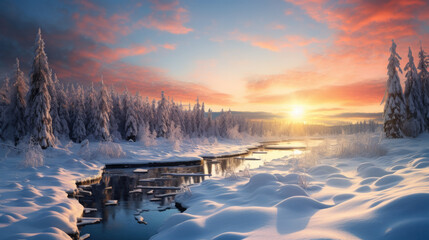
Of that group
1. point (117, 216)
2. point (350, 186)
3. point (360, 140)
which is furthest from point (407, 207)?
point (360, 140)

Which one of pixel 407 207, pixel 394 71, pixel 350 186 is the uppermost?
pixel 394 71

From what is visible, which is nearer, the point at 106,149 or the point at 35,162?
the point at 35,162

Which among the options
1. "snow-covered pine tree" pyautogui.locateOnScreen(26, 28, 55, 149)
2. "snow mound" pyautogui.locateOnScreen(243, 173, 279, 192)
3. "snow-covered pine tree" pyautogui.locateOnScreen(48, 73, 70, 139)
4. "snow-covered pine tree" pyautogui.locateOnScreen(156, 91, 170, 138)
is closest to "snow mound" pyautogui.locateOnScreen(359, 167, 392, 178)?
A: "snow mound" pyautogui.locateOnScreen(243, 173, 279, 192)

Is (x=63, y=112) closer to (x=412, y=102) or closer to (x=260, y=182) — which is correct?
(x=260, y=182)

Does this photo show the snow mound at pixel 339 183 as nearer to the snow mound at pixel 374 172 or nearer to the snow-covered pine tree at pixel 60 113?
the snow mound at pixel 374 172

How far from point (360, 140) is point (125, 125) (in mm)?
37509

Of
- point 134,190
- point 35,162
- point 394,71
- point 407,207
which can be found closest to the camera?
point 407,207

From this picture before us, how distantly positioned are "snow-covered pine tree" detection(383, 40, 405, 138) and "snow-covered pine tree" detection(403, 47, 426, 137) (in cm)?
73

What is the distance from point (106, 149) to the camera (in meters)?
22.4

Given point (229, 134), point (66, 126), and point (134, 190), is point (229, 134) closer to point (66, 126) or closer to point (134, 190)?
point (66, 126)

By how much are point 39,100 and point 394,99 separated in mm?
32919

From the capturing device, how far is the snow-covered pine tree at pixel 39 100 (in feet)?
69.2

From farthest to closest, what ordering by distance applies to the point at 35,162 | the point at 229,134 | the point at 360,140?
the point at 229,134
the point at 360,140
the point at 35,162

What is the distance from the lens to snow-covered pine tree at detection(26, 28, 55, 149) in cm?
2109
